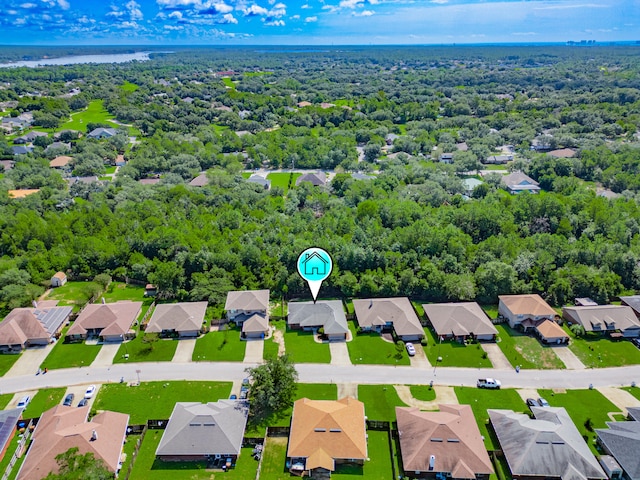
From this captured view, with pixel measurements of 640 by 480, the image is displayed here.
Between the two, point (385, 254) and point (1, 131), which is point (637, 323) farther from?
point (1, 131)

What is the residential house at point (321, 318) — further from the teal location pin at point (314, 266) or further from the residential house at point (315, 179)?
the residential house at point (315, 179)

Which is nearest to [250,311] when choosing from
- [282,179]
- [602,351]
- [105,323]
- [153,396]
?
[153,396]

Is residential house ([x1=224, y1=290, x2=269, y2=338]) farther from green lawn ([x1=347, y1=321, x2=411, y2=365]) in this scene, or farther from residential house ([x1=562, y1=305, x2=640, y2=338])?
residential house ([x1=562, y1=305, x2=640, y2=338])

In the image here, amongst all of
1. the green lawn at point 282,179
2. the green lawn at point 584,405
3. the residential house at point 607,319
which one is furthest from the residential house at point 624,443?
the green lawn at point 282,179

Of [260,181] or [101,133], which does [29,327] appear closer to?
[260,181]

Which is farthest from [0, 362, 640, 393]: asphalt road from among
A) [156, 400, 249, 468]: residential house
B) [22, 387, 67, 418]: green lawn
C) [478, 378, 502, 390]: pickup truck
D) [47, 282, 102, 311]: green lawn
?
[47, 282, 102, 311]: green lawn

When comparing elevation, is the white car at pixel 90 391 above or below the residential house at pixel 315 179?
above
